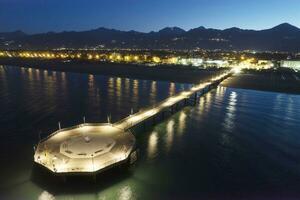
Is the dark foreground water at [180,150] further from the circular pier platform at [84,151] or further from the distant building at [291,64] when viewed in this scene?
the distant building at [291,64]

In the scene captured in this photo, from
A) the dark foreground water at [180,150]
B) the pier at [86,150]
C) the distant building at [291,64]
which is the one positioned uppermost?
the pier at [86,150]

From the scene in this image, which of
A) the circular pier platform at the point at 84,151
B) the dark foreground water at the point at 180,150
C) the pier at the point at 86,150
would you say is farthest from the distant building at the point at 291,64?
the circular pier platform at the point at 84,151

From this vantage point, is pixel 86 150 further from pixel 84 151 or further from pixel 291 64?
pixel 291 64

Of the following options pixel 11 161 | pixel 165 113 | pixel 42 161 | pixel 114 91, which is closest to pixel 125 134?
pixel 42 161

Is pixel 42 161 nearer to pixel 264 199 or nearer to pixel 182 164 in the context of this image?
pixel 182 164

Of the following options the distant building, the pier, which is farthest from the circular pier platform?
the distant building

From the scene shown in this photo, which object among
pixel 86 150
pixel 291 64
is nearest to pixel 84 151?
pixel 86 150

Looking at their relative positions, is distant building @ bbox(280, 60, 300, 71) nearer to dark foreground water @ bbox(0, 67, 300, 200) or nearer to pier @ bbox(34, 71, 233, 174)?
dark foreground water @ bbox(0, 67, 300, 200)
